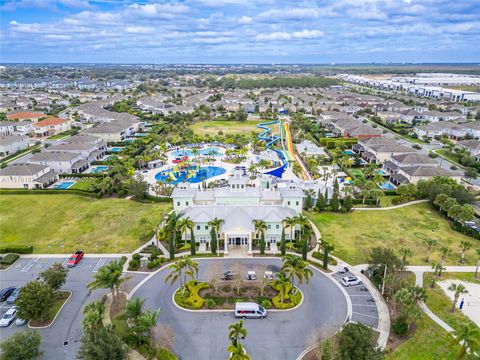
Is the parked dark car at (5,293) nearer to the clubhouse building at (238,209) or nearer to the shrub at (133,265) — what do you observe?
the shrub at (133,265)

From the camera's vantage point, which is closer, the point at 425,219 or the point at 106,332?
the point at 106,332

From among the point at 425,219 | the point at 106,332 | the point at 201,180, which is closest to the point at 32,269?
the point at 106,332

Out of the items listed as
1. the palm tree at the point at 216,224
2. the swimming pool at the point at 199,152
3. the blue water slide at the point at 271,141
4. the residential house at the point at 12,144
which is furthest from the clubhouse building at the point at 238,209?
the residential house at the point at 12,144

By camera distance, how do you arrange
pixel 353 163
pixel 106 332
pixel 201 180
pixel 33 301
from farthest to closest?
pixel 353 163 < pixel 201 180 < pixel 33 301 < pixel 106 332

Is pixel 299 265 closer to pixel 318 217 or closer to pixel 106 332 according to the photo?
pixel 106 332

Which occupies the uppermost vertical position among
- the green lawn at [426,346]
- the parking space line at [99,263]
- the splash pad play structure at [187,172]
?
the splash pad play structure at [187,172]

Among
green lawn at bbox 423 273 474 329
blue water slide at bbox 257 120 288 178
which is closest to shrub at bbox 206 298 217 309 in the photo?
green lawn at bbox 423 273 474 329

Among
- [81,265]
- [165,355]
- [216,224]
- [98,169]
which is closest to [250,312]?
[165,355]
